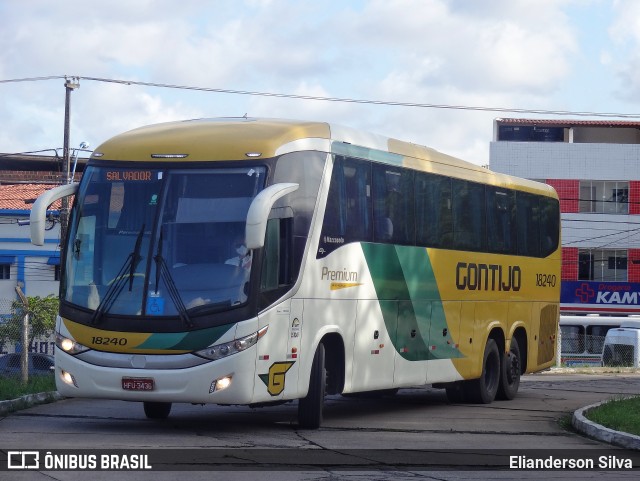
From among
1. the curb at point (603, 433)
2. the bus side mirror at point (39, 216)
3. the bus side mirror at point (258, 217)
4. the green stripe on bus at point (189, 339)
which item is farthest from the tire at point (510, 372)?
the bus side mirror at point (39, 216)

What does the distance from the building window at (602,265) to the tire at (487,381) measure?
41425mm

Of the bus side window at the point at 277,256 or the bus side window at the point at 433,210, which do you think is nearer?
the bus side window at the point at 277,256

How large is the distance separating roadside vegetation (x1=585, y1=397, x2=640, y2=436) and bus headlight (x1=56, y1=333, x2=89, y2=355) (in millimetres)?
6115

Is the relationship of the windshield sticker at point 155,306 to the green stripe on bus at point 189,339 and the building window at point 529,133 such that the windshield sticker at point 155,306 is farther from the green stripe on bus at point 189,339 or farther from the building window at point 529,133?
the building window at point 529,133

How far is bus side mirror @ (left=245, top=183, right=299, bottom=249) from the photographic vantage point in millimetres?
12492

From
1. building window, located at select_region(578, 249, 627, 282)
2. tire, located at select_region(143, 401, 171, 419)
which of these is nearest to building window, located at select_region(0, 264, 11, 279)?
building window, located at select_region(578, 249, 627, 282)

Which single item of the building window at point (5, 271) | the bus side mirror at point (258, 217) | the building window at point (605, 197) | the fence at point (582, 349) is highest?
the building window at point (605, 197)

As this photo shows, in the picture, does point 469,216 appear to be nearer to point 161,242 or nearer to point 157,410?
point 157,410

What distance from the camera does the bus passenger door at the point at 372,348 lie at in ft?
50.6

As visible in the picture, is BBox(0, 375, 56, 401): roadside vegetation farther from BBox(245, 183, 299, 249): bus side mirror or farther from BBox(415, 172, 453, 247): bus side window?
BBox(415, 172, 453, 247): bus side window

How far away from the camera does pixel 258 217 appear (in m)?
12.6

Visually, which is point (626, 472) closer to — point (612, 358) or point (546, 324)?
point (546, 324)

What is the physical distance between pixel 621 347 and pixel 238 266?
116 feet

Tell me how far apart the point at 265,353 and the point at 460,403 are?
754cm
